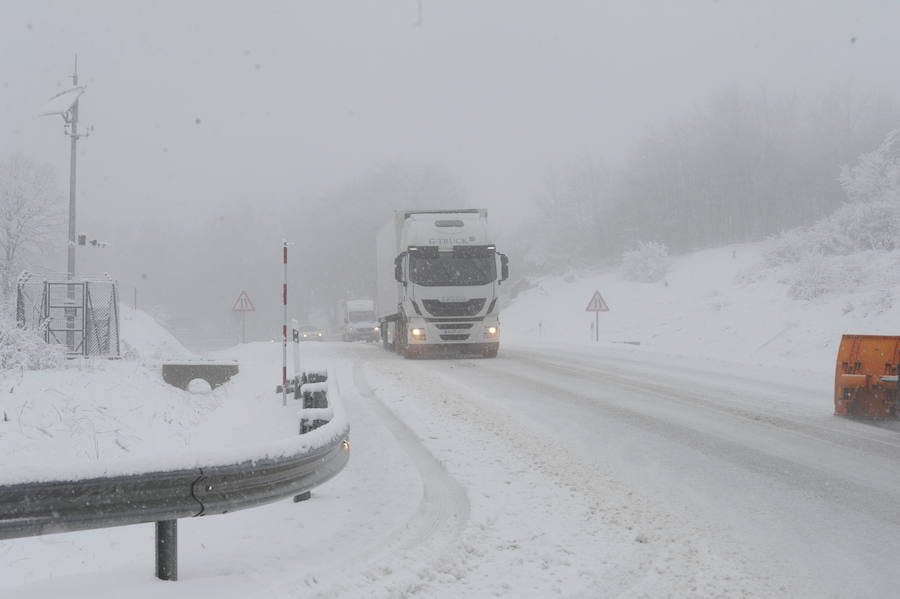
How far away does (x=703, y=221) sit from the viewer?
70188mm

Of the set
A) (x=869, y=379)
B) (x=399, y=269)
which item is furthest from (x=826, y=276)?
(x=869, y=379)

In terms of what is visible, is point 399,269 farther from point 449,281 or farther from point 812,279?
point 812,279

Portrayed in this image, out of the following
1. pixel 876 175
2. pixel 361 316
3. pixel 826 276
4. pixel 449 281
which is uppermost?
pixel 876 175

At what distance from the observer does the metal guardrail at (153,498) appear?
10.8 ft

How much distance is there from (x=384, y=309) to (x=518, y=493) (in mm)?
20988

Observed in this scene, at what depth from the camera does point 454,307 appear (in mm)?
20875

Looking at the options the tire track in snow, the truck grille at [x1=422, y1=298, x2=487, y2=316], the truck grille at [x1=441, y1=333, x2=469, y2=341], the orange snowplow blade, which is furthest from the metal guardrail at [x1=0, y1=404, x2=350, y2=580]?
the truck grille at [x1=441, y1=333, x2=469, y2=341]

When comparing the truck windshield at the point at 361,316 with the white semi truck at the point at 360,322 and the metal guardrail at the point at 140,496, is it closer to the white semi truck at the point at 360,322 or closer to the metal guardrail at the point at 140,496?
the white semi truck at the point at 360,322

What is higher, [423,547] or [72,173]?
[72,173]

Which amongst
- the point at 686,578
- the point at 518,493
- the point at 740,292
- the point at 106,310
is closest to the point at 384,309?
the point at 106,310

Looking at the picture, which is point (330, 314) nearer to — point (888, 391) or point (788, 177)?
point (788, 177)

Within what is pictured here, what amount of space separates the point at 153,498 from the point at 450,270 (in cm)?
1752

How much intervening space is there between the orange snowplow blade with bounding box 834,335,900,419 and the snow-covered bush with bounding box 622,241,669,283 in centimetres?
3904

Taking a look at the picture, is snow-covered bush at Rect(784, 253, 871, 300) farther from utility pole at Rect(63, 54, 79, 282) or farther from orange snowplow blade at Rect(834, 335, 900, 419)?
utility pole at Rect(63, 54, 79, 282)
